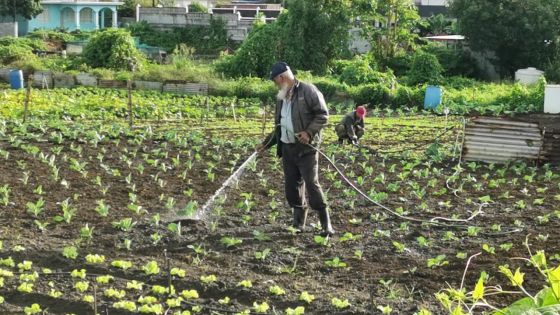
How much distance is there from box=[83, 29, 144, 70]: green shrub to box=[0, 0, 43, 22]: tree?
64.7 feet

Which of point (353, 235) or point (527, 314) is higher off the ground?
point (527, 314)

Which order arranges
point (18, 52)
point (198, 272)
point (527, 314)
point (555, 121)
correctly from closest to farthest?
point (527, 314), point (198, 272), point (555, 121), point (18, 52)

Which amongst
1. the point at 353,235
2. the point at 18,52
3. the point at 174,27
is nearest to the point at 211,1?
the point at 174,27

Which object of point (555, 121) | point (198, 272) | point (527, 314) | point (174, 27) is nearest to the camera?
point (527, 314)

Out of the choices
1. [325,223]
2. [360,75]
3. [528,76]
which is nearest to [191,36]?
[360,75]

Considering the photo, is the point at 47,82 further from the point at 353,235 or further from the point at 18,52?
the point at 353,235

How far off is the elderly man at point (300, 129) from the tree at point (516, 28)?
A: 23.5m

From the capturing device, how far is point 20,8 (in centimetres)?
4653

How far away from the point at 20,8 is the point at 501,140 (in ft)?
130

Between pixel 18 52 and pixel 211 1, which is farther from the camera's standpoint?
pixel 211 1

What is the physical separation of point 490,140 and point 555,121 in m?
5.18

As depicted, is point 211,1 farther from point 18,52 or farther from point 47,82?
point 47,82

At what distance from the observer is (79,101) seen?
2006 centimetres

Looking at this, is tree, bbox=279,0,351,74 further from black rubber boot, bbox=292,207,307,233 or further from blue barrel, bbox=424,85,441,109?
black rubber boot, bbox=292,207,307,233
